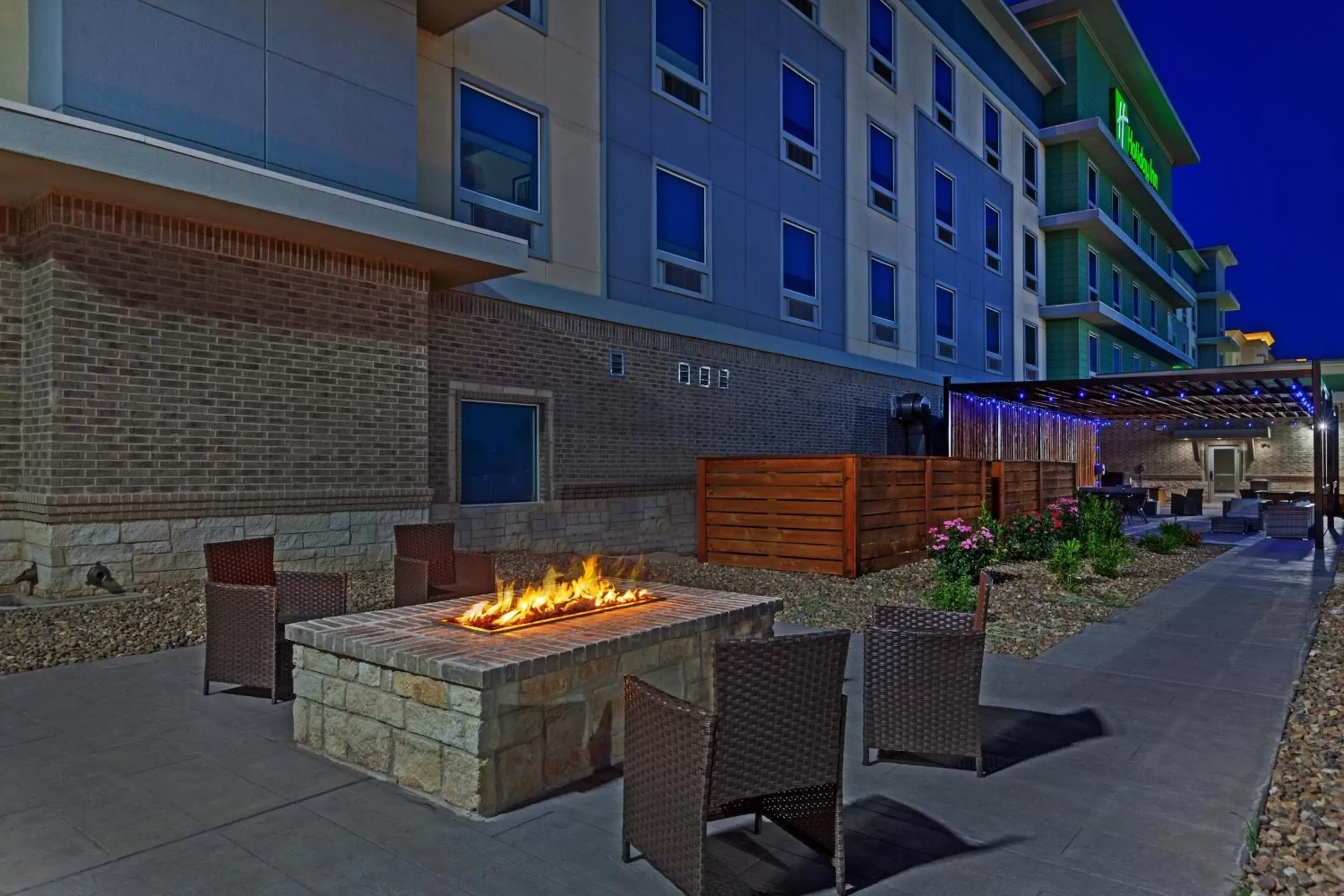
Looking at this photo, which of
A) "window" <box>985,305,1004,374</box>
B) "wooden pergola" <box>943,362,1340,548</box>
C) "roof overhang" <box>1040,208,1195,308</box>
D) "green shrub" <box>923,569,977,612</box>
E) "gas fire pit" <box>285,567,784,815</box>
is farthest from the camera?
"roof overhang" <box>1040,208,1195,308</box>

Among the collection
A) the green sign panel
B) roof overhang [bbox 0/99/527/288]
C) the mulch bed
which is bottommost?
the mulch bed

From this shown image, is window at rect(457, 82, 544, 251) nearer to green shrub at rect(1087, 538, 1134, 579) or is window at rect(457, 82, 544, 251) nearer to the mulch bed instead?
the mulch bed

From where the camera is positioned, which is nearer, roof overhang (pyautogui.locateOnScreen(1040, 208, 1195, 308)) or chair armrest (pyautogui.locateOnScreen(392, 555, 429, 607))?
chair armrest (pyautogui.locateOnScreen(392, 555, 429, 607))

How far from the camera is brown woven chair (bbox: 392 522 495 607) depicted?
699cm

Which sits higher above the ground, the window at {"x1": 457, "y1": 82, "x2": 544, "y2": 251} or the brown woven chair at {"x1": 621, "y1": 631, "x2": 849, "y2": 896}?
the window at {"x1": 457, "y1": 82, "x2": 544, "y2": 251}

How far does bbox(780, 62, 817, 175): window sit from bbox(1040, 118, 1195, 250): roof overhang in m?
15.9

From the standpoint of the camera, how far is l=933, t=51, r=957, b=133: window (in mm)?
24328

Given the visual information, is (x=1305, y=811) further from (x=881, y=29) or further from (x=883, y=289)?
(x=881, y=29)

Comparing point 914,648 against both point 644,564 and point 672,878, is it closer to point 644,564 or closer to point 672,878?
point 672,878

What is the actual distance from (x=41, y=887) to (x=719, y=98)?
16137mm

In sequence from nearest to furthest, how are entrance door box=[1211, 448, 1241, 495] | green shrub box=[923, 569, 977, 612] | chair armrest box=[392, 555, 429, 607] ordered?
chair armrest box=[392, 555, 429, 607] → green shrub box=[923, 569, 977, 612] → entrance door box=[1211, 448, 1241, 495]

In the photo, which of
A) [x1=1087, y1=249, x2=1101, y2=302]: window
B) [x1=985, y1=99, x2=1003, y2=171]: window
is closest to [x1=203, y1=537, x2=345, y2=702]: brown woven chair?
[x1=985, y1=99, x2=1003, y2=171]: window

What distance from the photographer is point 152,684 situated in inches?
227

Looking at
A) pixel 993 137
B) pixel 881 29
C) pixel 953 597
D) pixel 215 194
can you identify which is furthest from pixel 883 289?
pixel 215 194
